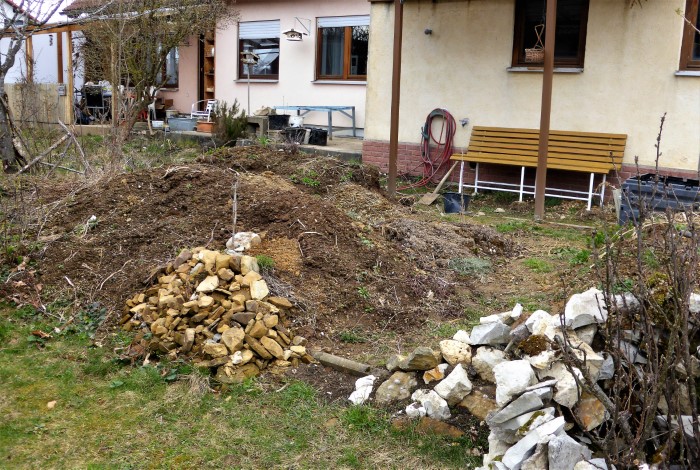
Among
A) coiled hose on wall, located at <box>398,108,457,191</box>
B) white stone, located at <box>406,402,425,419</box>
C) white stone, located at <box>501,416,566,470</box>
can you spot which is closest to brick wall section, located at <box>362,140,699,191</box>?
coiled hose on wall, located at <box>398,108,457,191</box>

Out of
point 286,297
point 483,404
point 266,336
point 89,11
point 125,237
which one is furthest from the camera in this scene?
point 89,11

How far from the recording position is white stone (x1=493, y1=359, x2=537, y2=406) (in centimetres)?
359

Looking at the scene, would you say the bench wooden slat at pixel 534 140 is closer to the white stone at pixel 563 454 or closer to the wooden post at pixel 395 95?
the wooden post at pixel 395 95

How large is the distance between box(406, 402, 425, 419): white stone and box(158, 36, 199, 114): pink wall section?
16677mm

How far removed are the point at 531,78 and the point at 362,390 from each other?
8022mm

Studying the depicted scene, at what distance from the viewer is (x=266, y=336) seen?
493 centimetres

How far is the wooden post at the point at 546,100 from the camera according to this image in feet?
30.4

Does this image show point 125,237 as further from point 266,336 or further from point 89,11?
point 89,11

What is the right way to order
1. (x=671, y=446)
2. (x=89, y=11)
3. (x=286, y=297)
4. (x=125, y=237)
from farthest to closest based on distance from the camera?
(x=89, y=11) → (x=125, y=237) → (x=286, y=297) → (x=671, y=446)

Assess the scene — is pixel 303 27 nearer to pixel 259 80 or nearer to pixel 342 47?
pixel 342 47

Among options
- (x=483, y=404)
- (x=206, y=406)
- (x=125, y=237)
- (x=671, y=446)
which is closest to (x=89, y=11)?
(x=125, y=237)

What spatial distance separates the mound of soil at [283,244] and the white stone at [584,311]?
5.56 ft

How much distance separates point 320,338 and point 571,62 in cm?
754

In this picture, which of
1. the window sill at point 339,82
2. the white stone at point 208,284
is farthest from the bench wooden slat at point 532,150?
the white stone at point 208,284
